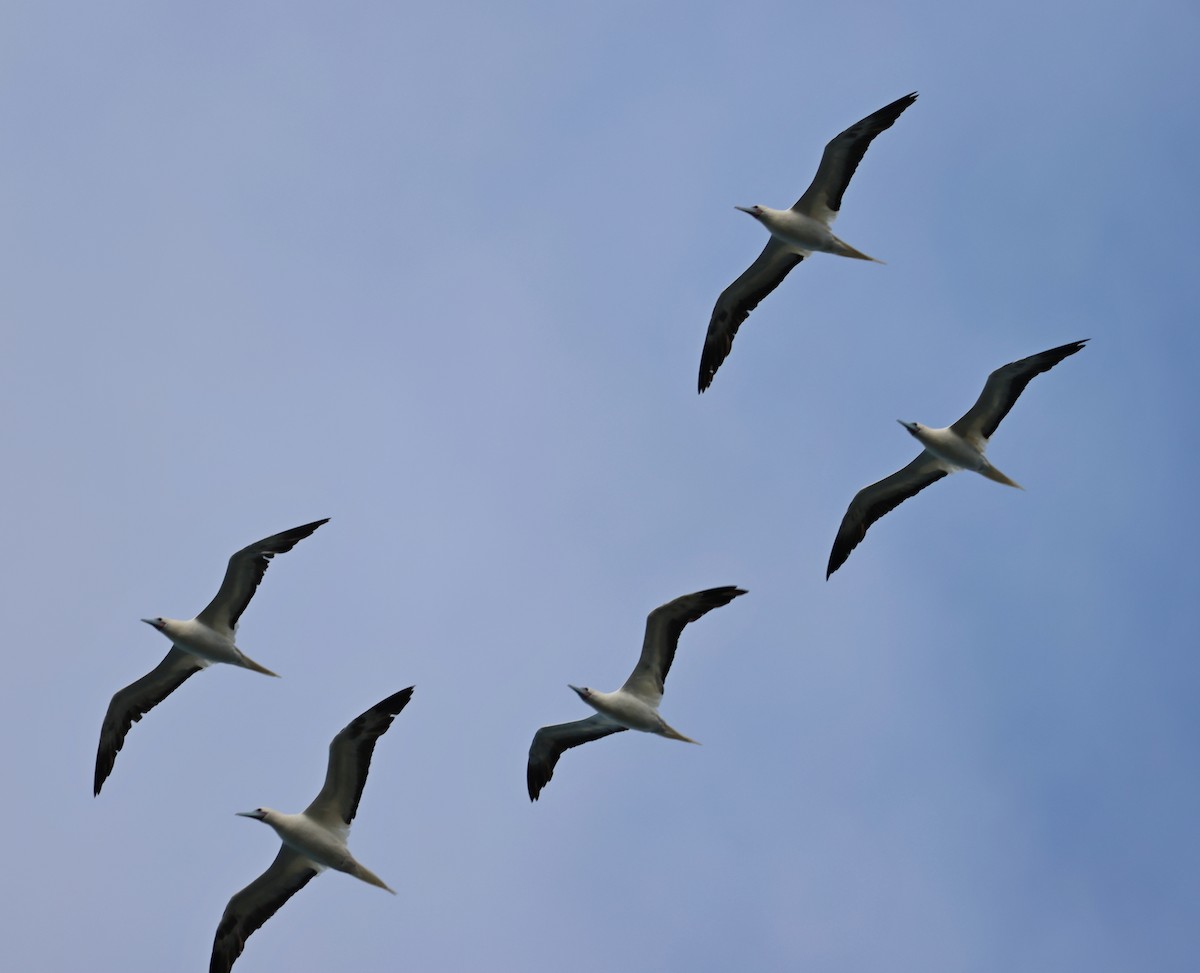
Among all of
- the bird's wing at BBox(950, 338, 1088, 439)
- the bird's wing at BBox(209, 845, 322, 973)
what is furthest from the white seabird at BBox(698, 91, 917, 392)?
the bird's wing at BBox(209, 845, 322, 973)

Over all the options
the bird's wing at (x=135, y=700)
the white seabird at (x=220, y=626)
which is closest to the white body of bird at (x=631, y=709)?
the white seabird at (x=220, y=626)

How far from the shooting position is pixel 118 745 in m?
31.9

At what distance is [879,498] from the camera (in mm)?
32969

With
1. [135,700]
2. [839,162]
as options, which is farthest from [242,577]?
[839,162]

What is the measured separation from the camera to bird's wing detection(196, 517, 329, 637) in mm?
29266

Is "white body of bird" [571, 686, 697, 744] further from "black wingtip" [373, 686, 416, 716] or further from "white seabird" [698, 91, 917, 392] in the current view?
"white seabird" [698, 91, 917, 392]

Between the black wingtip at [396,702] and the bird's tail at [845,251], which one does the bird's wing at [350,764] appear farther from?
the bird's tail at [845,251]

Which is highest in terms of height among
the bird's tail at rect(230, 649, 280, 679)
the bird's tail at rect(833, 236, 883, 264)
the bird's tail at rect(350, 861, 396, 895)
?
the bird's tail at rect(833, 236, 883, 264)

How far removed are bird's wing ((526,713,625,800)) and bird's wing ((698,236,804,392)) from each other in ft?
26.7

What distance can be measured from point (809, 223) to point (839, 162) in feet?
4.04

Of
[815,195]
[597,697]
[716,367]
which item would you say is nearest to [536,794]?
[597,697]

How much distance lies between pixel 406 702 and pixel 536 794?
13.9 feet

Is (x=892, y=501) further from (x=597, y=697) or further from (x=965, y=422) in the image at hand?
(x=597, y=697)

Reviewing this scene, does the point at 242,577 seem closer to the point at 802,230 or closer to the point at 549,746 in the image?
the point at 549,746
